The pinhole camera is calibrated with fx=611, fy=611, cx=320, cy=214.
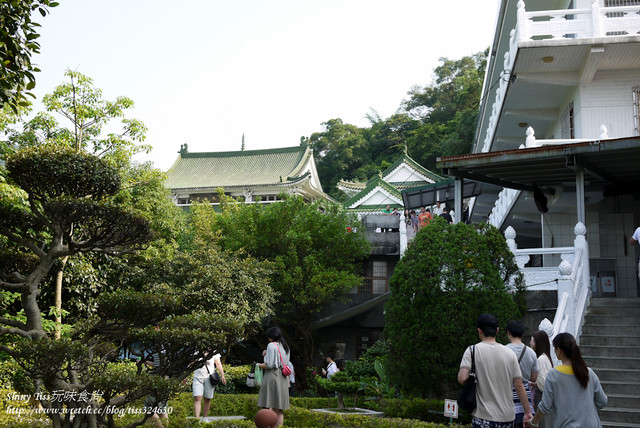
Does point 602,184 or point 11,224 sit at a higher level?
point 602,184

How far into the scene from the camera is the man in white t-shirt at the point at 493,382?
16.8 feet

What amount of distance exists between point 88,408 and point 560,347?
5647mm

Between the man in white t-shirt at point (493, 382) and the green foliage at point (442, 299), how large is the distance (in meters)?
3.45

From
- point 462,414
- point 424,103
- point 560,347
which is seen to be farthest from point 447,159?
point 424,103

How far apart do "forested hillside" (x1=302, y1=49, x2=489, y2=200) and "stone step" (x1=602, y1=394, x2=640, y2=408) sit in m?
43.0

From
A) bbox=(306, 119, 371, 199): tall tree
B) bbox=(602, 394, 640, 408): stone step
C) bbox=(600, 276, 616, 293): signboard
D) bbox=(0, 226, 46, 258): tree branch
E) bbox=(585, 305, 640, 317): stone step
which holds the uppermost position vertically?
bbox=(306, 119, 371, 199): tall tree

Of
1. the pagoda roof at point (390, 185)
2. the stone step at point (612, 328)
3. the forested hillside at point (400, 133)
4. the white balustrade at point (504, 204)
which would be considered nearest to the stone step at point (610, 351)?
the stone step at point (612, 328)

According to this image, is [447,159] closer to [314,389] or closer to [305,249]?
[305,249]

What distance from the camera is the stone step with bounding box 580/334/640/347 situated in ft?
30.1

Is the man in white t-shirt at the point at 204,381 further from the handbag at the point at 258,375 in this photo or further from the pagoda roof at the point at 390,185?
the pagoda roof at the point at 390,185

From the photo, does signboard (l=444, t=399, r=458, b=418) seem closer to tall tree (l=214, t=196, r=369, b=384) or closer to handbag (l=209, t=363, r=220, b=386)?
handbag (l=209, t=363, r=220, b=386)

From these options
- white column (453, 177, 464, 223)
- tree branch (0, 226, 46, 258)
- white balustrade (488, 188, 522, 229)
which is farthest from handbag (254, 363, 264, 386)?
white balustrade (488, 188, 522, 229)

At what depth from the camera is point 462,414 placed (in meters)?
9.25

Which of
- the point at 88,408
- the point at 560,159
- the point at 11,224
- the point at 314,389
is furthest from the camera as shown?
the point at 314,389
